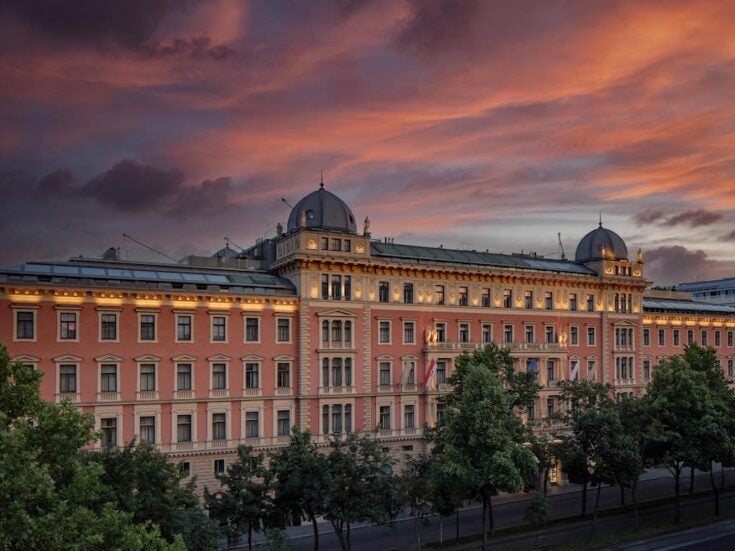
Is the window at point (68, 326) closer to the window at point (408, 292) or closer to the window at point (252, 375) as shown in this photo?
the window at point (252, 375)

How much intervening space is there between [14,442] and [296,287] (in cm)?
4598

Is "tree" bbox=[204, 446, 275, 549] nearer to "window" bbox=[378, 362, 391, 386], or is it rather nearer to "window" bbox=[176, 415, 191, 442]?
"window" bbox=[176, 415, 191, 442]

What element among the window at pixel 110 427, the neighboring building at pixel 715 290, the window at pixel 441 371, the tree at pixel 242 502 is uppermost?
the neighboring building at pixel 715 290

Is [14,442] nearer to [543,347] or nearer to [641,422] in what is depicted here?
[641,422]

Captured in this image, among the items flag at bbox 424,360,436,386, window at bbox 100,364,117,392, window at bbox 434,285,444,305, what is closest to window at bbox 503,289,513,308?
window at bbox 434,285,444,305

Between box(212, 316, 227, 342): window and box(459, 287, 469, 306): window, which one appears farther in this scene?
box(459, 287, 469, 306): window

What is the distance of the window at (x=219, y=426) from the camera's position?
61000 millimetres

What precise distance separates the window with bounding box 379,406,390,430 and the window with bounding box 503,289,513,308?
18187 mm

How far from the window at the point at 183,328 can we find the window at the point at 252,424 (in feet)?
28.9

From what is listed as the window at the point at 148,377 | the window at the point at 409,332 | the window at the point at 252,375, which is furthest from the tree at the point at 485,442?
the window at the point at 148,377

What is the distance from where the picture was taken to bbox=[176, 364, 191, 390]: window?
60031mm

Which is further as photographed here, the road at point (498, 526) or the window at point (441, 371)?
the window at point (441, 371)

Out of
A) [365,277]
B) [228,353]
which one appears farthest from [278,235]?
[228,353]

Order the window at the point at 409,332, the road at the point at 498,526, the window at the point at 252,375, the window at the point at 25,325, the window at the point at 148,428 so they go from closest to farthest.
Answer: the road at the point at 498,526, the window at the point at 25,325, the window at the point at 148,428, the window at the point at 252,375, the window at the point at 409,332
